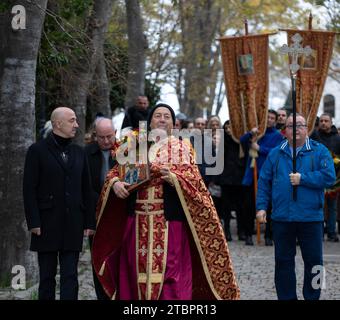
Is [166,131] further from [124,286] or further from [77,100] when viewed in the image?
[77,100]

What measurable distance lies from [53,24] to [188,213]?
17.6 feet

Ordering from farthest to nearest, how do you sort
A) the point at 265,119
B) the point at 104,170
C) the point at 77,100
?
the point at 265,119, the point at 77,100, the point at 104,170

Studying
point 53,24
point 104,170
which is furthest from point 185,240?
point 53,24

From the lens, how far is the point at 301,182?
9.22 m

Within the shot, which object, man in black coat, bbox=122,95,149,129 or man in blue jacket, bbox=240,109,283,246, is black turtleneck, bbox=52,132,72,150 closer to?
man in black coat, bbox=122,95,149,129

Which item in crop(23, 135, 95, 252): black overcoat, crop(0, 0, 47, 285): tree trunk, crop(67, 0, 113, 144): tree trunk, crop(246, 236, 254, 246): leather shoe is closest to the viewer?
crop(23, 135, 95, 252): black overcoat

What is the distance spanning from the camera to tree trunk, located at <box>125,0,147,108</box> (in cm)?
1950

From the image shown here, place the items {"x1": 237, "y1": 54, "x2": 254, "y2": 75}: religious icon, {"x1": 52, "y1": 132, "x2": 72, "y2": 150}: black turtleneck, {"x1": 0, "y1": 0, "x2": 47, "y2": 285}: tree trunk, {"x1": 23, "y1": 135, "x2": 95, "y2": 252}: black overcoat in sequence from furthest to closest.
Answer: {"x1": 237, "y1": 54, "x2": 254, "y2": 75}: religious icon → {"x1": 0, "y1": 0, "x2": 47, "y2": 285}: tree trunk → {"x1": 52, "y1": 132, "x2": 72, "y2": 150}: black turtleneck → {"x1": 23, "y1": 135, "x2": 95, "y2": 252}: black overcoat

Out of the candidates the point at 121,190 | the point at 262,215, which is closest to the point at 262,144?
the point at 262,215

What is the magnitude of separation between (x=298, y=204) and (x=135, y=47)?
36.2 feet

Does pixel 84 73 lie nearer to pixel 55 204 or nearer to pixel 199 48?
pixel 55 204

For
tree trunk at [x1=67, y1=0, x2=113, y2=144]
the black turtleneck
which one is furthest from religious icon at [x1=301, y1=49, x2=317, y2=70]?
the black turtleneck

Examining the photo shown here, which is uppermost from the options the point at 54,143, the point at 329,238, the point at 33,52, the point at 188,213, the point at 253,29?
the point at 253,29
